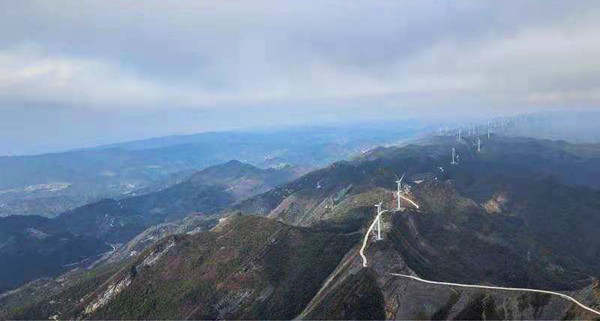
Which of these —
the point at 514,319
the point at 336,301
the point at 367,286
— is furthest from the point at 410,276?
the point at 514,319

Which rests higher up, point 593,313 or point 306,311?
point 593,313

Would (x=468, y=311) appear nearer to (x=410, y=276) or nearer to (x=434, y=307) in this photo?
(x=434, y=307)

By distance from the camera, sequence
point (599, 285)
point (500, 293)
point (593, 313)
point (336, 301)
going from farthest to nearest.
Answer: point (336, 301)
point (500, 293)
point (599, 285)
point (593, 313)

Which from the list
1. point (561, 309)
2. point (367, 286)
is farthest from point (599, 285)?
point (367, 286)

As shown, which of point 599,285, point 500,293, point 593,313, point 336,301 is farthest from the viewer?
point 336,301

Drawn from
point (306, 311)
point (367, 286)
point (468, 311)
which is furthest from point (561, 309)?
point (306, 311)

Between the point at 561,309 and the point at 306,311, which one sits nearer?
the point at 561,309

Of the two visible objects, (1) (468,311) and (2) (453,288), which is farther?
(2) (453,288)

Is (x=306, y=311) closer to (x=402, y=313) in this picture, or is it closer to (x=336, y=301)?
(x=336, y=301)

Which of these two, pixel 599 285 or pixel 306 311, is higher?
pixel 599 285
